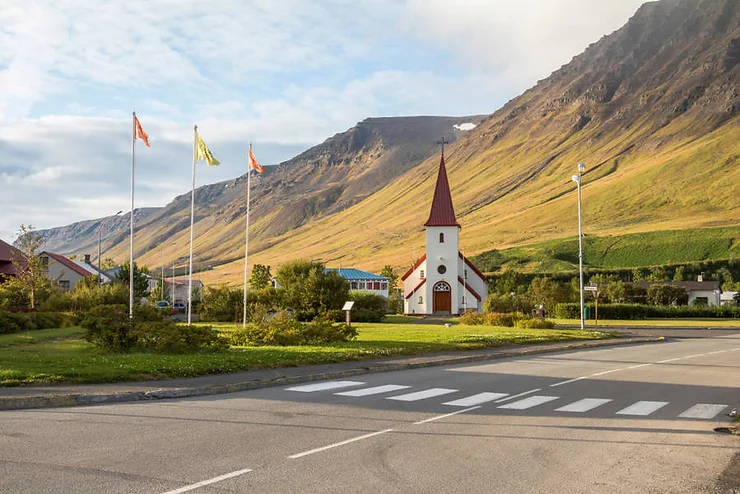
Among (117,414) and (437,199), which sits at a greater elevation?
(437,199)

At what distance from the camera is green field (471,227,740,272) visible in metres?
134

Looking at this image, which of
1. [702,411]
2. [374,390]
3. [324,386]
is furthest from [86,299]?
[702,411]

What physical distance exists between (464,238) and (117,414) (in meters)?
169

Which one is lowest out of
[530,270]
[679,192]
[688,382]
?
[688,382]

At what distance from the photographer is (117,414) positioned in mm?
12359

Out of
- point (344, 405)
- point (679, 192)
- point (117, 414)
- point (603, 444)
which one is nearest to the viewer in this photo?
point (603, 444)

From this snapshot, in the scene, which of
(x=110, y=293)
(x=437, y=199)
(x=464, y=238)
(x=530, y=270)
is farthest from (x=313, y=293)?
(x=464, y=238)

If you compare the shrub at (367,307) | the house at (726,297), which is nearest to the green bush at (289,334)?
Answer: the shrub at (367,307)

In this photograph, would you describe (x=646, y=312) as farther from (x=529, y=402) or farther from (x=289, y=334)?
(x=529, y=402)

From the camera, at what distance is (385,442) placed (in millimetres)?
10227

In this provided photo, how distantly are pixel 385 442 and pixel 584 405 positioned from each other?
5782 millimetres

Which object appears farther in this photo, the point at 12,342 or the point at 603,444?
the point at 12,342

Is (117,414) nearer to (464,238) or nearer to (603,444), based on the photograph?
(603,444)

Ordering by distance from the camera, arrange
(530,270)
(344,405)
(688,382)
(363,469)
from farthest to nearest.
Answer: (530,270) < (688,382) < (344,405) < (363,469)
